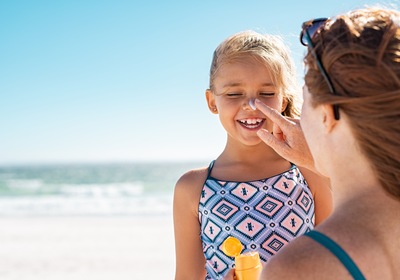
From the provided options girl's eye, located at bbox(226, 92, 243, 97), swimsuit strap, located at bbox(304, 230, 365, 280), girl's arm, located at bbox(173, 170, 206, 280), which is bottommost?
girl's arm, located at bbox(173, 170, 206, 280)

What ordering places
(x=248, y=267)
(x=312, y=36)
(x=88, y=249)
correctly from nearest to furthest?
(x=312, y=36), (x=248, y=267), (x=88, y=249)

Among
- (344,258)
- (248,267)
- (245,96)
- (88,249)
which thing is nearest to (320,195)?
(245,96)

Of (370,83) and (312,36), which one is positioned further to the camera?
(312,36)

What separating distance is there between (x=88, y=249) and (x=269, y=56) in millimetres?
8280

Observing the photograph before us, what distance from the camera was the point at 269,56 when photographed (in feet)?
8.81

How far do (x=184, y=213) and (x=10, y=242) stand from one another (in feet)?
31.1

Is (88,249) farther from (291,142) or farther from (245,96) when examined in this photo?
(291,142)

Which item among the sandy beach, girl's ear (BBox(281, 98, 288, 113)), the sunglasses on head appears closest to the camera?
the sunglasses on head

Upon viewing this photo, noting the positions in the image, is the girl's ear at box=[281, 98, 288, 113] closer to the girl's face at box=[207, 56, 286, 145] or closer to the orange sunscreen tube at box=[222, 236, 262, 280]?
the girl's face at box=[207, 56, 286, 145]

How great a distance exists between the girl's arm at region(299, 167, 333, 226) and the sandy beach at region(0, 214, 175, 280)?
568 centimetres

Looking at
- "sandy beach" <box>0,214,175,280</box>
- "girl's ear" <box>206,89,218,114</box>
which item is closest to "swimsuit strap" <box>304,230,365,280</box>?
"girl's ear" <box>206,89,218,114</box>

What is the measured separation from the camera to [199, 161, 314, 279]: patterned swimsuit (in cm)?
253

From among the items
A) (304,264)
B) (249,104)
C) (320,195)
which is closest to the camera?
(304,264)

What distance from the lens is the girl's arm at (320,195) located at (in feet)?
8.79
